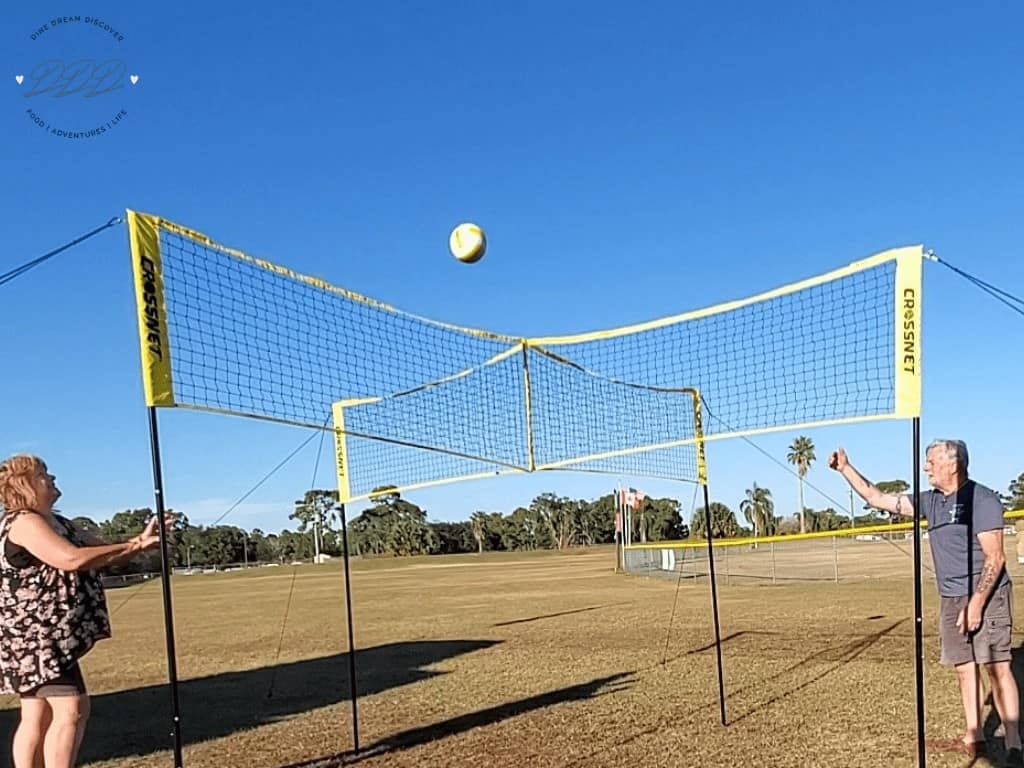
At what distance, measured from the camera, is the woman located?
4633mm

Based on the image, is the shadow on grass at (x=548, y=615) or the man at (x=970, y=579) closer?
the man at (x=970, y=579)

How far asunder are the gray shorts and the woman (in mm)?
4511

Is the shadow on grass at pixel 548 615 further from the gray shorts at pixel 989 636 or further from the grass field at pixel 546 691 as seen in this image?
the gray shorts at pixel 989 636

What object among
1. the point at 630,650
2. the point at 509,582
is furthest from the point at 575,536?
the point at 630,650

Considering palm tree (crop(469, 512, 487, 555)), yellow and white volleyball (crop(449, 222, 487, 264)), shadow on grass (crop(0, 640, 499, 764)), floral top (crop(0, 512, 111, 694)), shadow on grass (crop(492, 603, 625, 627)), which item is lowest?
palm tree (crop(469, 512, 487, 555))

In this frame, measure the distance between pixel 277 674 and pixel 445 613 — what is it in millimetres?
9061

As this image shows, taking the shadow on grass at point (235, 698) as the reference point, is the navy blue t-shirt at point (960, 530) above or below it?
above

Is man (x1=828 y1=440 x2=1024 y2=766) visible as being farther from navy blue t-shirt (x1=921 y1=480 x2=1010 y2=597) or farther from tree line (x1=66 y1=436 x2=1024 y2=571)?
tree line (x1=66 y1=436 x2=1024 y2=571)

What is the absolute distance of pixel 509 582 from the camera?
114 feet

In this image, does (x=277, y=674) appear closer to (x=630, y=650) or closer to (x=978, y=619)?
(x=630, y=650)

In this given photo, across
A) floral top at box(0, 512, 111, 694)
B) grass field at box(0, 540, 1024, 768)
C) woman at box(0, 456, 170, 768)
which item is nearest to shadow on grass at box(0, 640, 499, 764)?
grass field at box(0, 540, 1024, 768)

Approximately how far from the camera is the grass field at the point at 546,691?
23.0ft

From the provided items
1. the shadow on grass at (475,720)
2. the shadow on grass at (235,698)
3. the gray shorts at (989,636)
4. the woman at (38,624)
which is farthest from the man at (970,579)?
the shadow on grass at (235,698)

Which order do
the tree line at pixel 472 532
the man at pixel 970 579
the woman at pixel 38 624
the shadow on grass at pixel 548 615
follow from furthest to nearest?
the tree line at pixel 472 532, the shadow on grass at pixel 548 615, the man at pixel 970 579, the woman at pixel 38 624
